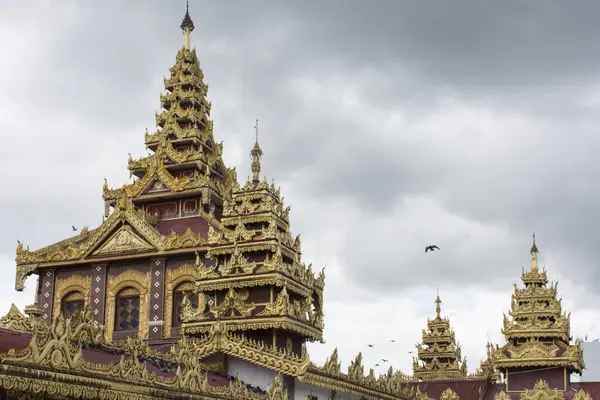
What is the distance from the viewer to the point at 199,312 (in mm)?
31828

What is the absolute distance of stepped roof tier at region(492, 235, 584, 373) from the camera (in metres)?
43.2

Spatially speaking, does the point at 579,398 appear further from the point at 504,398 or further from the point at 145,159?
the point at 145,159

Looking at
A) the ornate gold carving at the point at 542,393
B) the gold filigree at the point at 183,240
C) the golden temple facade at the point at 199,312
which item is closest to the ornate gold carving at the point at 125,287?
the golden temple facade at the point at 199,312

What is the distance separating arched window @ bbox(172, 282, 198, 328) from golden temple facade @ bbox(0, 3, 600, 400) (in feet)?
0.20

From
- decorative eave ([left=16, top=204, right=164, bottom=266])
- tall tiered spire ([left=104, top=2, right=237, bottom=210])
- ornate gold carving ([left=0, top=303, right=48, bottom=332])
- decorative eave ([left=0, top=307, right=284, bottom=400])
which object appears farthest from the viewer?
tall tiered spire ([left=104, top=2, right=237, bottom=210])

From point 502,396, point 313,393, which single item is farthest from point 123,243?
point 502,396

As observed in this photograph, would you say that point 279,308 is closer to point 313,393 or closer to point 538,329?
point 313,393

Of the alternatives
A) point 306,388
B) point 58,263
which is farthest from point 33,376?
point 58,263

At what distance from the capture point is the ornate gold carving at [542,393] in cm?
4106

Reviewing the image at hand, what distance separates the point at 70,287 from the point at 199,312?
14.7 meters

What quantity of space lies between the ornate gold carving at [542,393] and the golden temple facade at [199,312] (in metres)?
0.07

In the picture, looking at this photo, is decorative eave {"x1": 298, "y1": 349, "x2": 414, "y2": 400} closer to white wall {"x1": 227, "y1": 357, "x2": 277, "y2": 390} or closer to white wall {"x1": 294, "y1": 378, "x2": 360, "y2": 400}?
white wall {"x1": 294, "y1": 378, "x2": 360, "y2": 400}

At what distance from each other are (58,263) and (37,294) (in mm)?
2020

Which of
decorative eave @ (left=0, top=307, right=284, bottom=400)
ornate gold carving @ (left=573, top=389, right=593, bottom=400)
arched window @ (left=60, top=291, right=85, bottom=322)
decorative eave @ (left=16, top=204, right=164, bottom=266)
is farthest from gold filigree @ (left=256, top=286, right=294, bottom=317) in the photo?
ornate gold carving @ (left=573, top=389, right=593, bottom=400)
